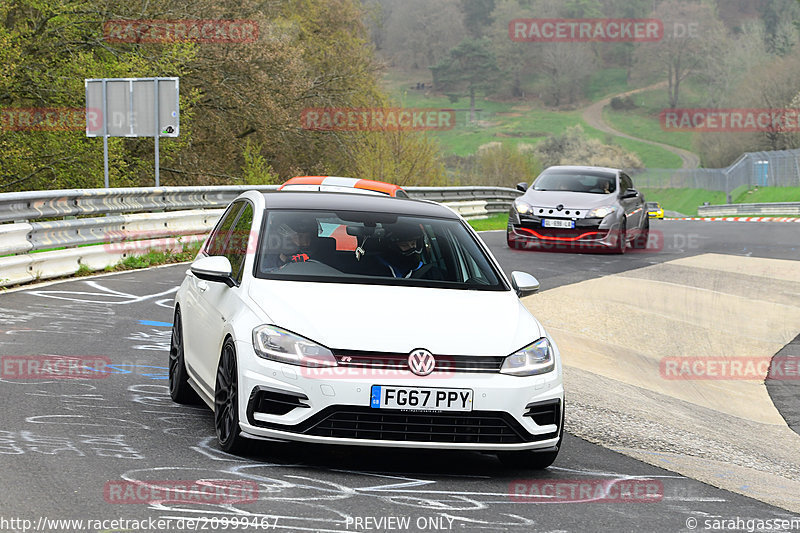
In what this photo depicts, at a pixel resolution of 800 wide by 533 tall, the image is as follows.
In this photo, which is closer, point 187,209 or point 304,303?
point 304,303

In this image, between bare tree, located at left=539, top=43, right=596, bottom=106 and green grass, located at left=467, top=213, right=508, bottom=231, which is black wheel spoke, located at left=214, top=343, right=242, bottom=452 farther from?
bare tree, located at left=539, top=43, right=596, bottom=106

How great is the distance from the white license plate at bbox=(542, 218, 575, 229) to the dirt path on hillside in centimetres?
11987

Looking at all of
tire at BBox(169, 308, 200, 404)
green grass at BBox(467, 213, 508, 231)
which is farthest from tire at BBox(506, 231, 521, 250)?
tire at BBox(169, 308, 200, 404)

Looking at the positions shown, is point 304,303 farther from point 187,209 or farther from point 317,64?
point 317,64

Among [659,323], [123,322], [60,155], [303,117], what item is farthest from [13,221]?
[303,117]

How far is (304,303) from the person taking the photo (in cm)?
611

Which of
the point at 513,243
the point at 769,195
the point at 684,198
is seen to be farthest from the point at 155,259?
the point at 684,198

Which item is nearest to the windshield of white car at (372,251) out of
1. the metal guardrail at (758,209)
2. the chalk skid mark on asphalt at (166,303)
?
the chalk skid mark on asphalt at (166,303)

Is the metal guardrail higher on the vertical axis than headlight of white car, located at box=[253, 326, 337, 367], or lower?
lower

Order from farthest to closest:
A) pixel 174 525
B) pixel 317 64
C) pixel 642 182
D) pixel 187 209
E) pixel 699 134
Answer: pixel 699 134 → pixel 642 182 → pixel 317 64 → pixel 187 209 → pixel 174 525

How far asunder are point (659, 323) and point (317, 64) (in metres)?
33.1

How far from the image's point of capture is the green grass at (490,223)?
2971cm

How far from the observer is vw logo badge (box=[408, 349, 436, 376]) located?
5.69m

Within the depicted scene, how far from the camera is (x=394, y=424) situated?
574 cm
